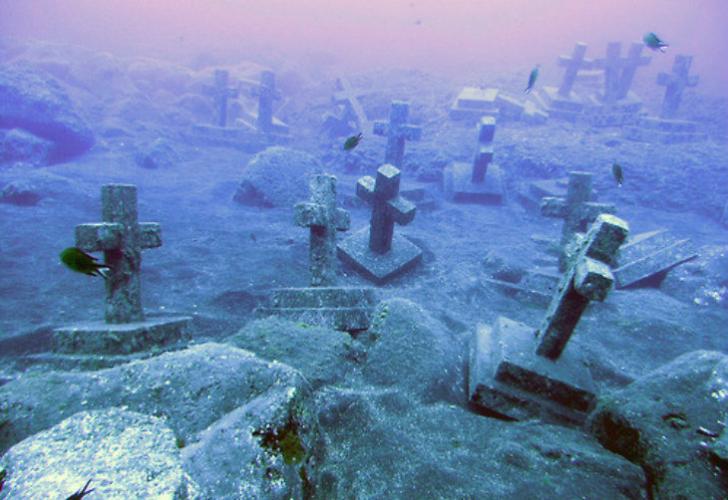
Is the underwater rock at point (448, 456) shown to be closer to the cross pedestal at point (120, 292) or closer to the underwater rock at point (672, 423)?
the underwater rock at point (672, 423)

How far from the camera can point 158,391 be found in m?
1.87

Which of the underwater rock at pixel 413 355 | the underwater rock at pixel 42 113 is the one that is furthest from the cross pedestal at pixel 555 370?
the underwater rock at pixel 42 113

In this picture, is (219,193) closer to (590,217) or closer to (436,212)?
(436,212)

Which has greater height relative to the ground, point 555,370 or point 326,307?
point 555,370

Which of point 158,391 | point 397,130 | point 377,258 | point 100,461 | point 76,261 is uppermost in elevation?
point 397,130

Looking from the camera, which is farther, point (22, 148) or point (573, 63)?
point (573, 63)

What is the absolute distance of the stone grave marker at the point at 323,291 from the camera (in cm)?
387

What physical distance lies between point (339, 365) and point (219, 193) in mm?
9140

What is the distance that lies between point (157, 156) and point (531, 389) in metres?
14.0

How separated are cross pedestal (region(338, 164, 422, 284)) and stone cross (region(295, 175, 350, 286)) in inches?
52.0

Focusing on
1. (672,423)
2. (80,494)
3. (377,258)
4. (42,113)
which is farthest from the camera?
(42,113)

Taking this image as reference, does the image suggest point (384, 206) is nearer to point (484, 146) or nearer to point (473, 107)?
point (484, 146)

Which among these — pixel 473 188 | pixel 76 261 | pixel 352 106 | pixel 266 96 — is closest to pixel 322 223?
pixel 76 261

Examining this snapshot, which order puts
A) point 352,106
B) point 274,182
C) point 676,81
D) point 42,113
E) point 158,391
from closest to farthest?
point 158,391
point 274,182
point 42,113
point 676,81
point 352,106
